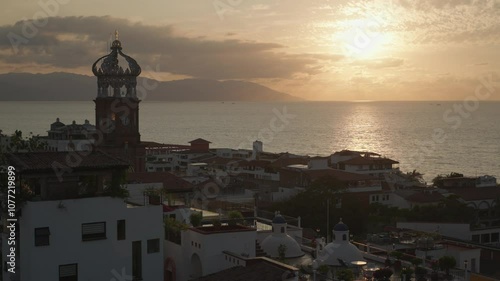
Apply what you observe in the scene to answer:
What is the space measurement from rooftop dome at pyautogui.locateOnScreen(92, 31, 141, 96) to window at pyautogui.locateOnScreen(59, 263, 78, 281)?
2598 cm

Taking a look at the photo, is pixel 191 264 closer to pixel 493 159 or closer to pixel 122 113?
pixel 122 113

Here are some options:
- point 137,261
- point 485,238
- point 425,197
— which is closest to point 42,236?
point 137,261

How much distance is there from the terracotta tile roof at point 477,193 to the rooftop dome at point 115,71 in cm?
3284

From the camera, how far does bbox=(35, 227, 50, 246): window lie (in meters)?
23.2

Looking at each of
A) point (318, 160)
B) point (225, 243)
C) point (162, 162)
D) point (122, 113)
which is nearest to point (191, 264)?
point (225, 243)

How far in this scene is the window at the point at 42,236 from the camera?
23219mm

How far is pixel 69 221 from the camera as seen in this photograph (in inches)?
935

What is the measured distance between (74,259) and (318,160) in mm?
52151

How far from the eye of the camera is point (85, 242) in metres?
24.1

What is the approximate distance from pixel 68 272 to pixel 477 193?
166ft

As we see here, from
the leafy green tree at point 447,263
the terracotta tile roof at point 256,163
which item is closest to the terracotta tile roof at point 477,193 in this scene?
the terracotta tile roof at point 256,163

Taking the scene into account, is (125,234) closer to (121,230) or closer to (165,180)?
(121,230)

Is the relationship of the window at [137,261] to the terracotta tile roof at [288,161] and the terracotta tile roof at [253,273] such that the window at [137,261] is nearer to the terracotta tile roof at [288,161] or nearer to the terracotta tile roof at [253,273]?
the terracotta tile roof at [253,273]

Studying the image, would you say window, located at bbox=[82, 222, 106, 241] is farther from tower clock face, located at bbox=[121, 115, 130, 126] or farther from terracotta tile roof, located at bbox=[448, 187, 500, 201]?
terracotta tile roof, located at bbox=[448, 187, 500, 201]
